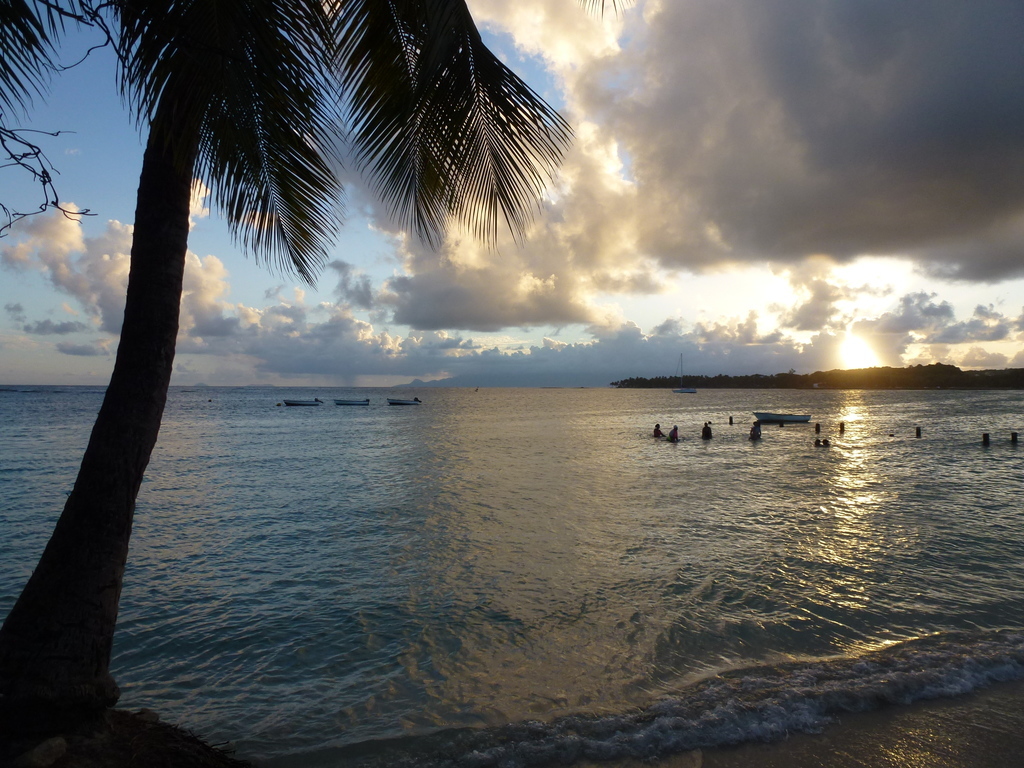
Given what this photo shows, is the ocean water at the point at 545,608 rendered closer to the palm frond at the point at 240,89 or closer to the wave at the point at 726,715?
the wave at the point at 726,715

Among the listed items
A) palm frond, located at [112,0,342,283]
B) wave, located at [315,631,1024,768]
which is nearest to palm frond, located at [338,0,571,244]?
palm frond, located at [112,0,342,283]

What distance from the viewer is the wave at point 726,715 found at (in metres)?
4.88

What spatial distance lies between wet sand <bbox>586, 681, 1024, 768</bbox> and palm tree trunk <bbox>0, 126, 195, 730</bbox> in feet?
12.7

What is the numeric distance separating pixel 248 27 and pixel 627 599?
8.31 metres

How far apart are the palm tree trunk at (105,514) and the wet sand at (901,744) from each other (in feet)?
12.7

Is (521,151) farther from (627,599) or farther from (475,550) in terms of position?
(475,550)

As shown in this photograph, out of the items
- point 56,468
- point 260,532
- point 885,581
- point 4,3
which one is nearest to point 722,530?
point 885,581

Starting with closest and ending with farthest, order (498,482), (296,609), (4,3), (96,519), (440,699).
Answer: (4,3), (96,519), (440,699), (296,609), (498,482)

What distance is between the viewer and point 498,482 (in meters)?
20.1

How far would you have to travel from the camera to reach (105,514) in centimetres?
332

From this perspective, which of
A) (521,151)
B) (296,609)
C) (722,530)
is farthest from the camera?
(722,530)

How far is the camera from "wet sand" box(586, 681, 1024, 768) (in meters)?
4.55

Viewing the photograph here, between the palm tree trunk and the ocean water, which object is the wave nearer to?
the ocean water

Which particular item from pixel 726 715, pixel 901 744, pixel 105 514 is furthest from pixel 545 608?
pixel 105 514
